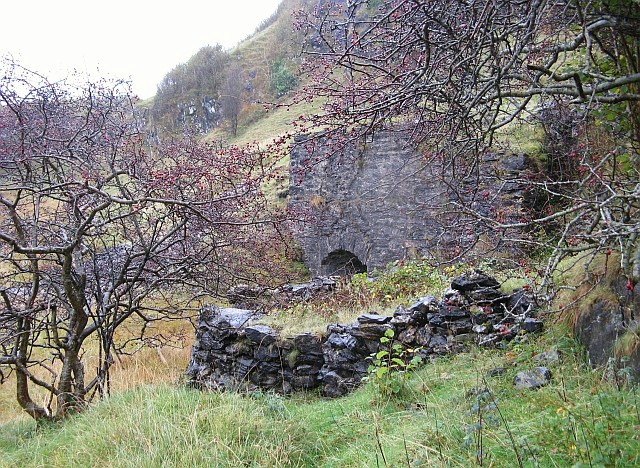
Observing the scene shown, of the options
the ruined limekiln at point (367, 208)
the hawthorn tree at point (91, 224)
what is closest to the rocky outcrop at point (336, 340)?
the hawthorn tree at point (91, 224)

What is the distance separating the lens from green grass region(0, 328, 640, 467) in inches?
94.3

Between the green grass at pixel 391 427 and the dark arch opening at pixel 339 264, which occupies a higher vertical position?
the green grass at pixel 391 427

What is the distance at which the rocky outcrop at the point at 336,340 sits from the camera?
5.48m

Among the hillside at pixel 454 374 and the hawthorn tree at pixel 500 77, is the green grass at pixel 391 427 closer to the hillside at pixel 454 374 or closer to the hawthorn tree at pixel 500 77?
the hillside at pixel 454 374

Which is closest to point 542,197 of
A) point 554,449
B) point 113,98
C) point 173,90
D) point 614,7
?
point 614,7

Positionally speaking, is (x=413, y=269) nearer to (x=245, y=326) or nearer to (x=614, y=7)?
(x=245, y=326)

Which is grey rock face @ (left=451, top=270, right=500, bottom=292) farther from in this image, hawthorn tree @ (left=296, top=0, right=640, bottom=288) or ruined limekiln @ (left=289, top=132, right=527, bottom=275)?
ruined limekiln @ (left=289, top=132, right=527, bottom=275)

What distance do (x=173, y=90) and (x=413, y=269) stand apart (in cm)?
3097

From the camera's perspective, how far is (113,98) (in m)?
6.76

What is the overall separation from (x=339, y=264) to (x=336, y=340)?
8210mm

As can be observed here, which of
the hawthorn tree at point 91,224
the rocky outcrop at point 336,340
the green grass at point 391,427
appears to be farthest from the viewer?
the rocky outcrop at point 336,340

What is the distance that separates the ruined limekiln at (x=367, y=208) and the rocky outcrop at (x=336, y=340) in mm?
4709

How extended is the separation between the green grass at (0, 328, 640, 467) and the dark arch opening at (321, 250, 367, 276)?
924 centimetres

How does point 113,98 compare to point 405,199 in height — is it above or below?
above
